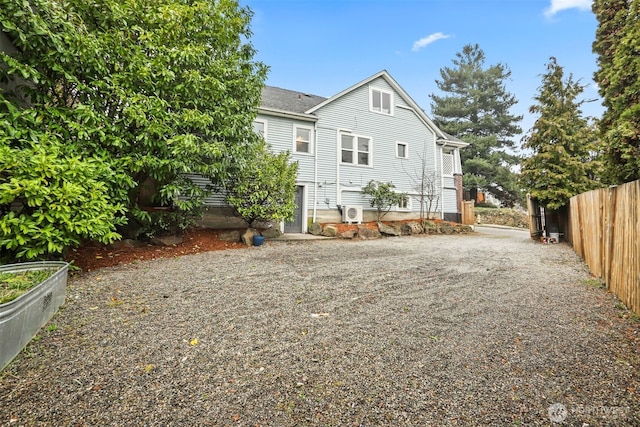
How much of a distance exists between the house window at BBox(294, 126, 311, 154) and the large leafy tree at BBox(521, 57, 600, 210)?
8087 millimetres

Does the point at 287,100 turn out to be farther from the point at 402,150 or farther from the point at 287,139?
the point at 402,150

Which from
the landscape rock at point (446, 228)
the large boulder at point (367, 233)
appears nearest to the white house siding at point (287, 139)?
the large boulder at point (367, 233)

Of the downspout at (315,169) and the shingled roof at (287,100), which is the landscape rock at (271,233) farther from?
the shingled roof at (287,100)

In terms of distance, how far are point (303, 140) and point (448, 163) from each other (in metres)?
8.67

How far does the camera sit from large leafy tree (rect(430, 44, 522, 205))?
79.3 feet

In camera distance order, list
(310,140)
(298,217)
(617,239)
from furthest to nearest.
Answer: (310,140)
(298,217)
(617,239)

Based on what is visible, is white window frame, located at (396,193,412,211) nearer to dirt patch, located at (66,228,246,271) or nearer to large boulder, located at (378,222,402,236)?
large boulder, located at (378,222,402,236)

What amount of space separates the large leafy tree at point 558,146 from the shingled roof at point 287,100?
28.7 ft

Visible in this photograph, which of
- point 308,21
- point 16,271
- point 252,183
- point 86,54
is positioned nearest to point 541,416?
point 16,271

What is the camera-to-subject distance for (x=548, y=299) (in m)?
3.60

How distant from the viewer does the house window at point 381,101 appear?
43.4ft

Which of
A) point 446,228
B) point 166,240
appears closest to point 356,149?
point 446,228

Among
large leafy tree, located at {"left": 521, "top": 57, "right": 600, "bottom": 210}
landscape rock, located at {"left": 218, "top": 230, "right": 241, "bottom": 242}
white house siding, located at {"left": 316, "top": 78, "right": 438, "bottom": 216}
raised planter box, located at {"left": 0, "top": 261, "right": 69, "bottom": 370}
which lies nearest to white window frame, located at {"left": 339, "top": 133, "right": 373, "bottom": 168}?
white house siding, located at {"left": 316, "top": 78, "right": 438, "bottom": 216}

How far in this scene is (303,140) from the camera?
38.3 ft
